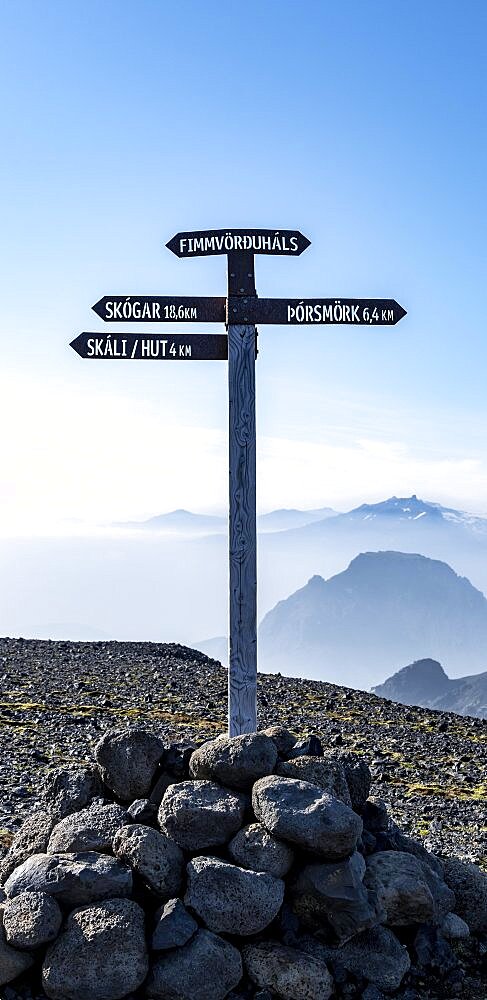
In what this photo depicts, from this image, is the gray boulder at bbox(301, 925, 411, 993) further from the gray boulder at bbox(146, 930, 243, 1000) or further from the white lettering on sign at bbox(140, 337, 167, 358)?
the white lettering on sign at bbox(140, 337, 167, 358)

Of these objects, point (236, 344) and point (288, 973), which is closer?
point (288, 973)

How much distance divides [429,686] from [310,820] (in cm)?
17400

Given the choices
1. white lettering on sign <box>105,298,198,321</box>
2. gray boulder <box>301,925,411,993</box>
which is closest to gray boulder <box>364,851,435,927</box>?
gray boulder <box>301,925,411,993</box>

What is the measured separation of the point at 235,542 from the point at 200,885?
3.94m

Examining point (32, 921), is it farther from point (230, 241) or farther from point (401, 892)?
point (230, 241)

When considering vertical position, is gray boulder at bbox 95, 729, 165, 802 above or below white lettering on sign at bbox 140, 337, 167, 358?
below

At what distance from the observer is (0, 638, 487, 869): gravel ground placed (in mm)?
11781

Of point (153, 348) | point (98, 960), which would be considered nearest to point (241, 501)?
point (153, 348)

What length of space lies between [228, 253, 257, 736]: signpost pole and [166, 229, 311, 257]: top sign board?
123mm

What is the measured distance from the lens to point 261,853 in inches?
281

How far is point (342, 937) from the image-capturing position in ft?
23.1

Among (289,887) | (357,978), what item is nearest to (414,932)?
(357,978)

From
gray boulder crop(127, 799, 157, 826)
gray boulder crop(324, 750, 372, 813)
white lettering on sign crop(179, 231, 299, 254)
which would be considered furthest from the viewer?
white lettering on sign crop(179, 231, 299, 254)

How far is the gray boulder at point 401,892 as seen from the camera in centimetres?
746
